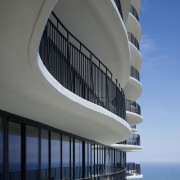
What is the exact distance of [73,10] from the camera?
51.5 ft

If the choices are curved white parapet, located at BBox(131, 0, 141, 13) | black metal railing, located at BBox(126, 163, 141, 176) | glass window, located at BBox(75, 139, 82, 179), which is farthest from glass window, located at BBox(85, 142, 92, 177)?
black metal railing, located at BBox(126, 163, 141, 176)

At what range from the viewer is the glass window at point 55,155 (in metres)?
17.3

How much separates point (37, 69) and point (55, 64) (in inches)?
166

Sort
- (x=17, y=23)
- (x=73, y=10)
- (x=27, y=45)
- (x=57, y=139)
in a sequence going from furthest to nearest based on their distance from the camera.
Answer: (x=57, y=139) < (x=73, y=10) < (x=27, y=45) < (x=17, y=23)

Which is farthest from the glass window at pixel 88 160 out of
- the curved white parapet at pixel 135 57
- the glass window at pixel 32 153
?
the curved white parapet at pixel 135 57

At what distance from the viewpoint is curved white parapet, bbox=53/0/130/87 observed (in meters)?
15.6

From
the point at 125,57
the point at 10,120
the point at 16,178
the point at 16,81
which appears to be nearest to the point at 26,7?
the point at 16,81

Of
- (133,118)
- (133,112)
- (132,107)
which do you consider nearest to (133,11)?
(132,107)

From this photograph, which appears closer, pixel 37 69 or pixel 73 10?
pixel 37 69

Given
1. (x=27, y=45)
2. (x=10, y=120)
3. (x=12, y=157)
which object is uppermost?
(x=27, y=45)

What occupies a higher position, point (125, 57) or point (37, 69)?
point (125, 57)

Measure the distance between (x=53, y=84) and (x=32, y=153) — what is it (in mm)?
5464

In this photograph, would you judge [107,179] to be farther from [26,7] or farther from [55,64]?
[26,7]

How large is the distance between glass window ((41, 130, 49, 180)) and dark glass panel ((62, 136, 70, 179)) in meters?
2.57
